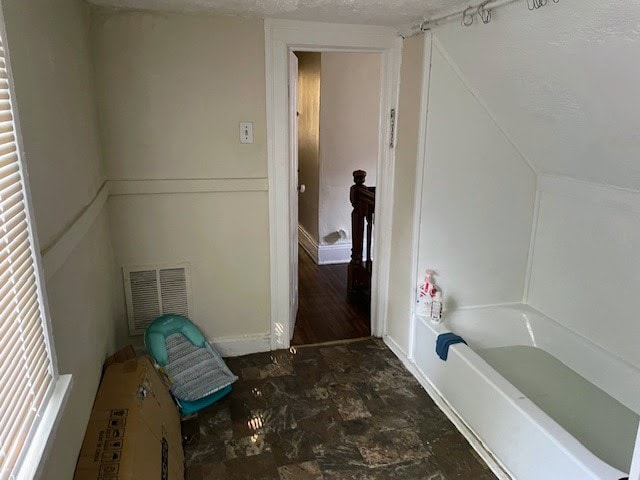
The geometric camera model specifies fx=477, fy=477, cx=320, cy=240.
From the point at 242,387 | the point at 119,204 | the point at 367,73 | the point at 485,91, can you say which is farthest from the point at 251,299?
the point at 367,73

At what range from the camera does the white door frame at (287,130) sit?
2479 mm

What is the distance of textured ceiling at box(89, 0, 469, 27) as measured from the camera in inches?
79.1

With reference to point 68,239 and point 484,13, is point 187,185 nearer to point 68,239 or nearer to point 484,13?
point 68,239

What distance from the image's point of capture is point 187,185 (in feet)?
8.25

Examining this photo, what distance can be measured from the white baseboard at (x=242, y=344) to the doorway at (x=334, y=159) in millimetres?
746

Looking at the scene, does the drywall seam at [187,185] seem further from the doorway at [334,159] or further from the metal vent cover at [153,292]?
the doorway at [334,159]

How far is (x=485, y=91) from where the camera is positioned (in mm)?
2217

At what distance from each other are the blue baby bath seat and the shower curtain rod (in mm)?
1936

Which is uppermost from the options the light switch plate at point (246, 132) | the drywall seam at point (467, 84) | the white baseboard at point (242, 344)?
the drywall seam at point (467, 84)

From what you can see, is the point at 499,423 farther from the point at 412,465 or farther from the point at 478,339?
the point at 478,339

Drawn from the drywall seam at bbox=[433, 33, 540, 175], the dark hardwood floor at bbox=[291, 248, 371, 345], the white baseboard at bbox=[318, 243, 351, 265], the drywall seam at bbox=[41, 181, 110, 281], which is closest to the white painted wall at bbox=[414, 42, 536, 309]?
the drywall seam at bbox=[433, 33, 540, 175]

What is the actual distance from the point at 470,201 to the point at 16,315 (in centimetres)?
211

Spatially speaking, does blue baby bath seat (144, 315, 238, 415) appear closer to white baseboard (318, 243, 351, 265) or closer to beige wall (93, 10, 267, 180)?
beige wall (93, 10, 267, 180)

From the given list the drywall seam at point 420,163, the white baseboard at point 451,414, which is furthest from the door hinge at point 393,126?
the white baseboard at point 451,414
